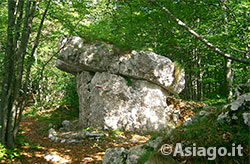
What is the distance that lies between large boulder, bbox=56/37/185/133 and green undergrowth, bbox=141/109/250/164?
4.61 m

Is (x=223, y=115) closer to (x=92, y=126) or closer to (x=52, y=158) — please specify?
(x=52, y=158)

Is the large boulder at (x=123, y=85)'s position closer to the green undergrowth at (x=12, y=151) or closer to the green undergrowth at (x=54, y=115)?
the green undergrowth at (x=54, y=115)

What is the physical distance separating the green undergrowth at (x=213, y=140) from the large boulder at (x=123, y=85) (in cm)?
461

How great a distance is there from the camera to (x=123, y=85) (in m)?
7.67

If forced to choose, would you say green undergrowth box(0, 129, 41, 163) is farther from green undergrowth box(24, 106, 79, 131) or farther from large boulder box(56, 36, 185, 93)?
large boulder box(56, 36, 185, 93)

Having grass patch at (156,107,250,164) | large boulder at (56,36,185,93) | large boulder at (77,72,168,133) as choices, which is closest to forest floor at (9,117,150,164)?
large boulder at (77,72,168,133)

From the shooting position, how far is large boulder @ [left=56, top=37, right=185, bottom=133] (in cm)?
745

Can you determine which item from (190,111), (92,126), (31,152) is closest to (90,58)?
(92,126)

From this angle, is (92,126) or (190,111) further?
(190,111)

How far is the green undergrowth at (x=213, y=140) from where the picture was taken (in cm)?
225

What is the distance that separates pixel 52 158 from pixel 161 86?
217 inches

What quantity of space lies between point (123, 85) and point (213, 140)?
5426mm

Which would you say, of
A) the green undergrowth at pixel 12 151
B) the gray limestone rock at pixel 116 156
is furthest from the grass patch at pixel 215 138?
the green undergrowth at pixel 12 151

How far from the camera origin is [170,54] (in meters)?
12.6
